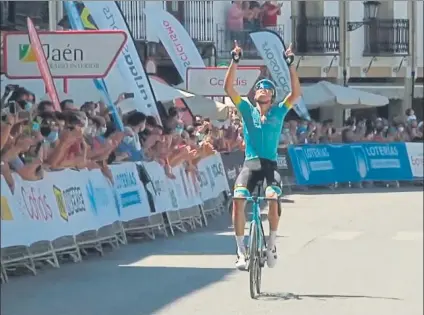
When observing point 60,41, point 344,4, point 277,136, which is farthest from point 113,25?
point 344,4

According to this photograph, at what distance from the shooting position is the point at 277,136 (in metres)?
10.5

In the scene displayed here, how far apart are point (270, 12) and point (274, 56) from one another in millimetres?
8007

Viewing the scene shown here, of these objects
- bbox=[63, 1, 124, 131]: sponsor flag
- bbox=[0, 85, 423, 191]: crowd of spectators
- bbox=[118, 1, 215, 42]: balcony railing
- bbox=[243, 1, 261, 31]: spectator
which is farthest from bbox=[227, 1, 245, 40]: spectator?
bbox=[63, 1, 124, 131]: sponsor flag

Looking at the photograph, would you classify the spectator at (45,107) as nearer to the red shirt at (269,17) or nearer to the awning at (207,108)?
the awning at (207,108)

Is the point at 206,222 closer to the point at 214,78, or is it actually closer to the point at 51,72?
the point at 51,72

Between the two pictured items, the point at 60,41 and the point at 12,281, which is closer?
the point at 12,281

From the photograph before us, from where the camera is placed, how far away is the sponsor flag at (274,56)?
27766 mm

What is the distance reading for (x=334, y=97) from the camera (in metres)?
34.5

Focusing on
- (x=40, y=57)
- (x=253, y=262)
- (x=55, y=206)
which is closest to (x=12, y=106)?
(x=40, y=57)

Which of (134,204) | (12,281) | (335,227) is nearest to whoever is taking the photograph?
(12,281)

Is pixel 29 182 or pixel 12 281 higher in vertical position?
pixel 29 182

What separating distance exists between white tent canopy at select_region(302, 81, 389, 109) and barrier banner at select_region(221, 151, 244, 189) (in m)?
10.3

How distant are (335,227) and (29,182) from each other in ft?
22.2

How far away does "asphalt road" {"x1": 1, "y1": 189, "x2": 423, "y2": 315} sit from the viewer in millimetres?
9508
